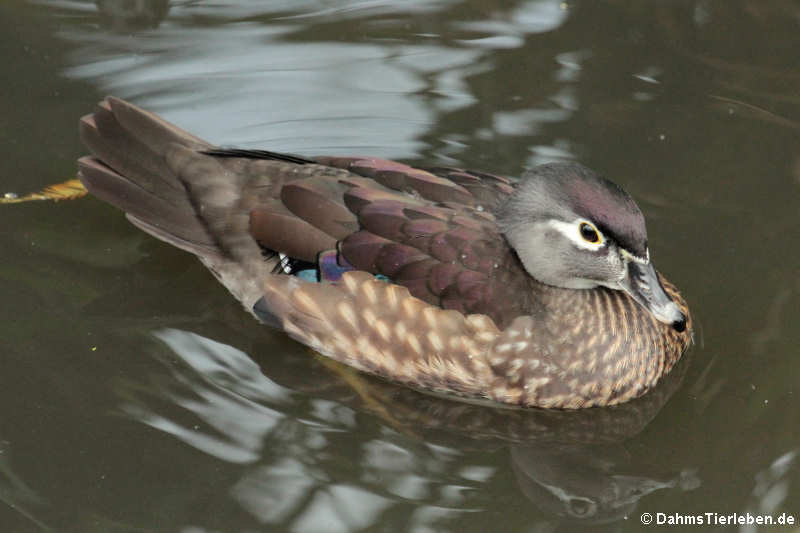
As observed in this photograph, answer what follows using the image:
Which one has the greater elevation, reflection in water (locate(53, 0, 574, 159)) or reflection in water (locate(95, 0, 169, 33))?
reflection in water (locate(95, 0, 169, 33))

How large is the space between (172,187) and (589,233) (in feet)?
7.11

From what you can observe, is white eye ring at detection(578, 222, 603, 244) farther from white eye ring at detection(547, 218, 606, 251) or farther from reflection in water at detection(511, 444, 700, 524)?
reflection in water at detection(511, 444, 700, 524)

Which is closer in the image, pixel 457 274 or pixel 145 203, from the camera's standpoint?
pixel 457 274

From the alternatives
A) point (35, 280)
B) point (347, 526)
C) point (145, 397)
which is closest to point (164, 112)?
point (35, 280)

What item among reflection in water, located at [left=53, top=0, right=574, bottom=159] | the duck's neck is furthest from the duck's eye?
reflection in water, located at [left=53, top=0, right=574, bottom=159]

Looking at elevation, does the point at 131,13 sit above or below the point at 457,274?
above

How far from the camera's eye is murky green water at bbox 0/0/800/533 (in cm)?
499

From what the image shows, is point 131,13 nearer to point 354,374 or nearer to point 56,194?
point 56,194

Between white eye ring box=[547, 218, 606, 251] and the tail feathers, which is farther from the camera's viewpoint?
the tail feathers

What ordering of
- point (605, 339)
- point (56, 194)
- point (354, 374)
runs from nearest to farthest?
1. point (605, 339)
2. point (354, 374)
3. point (56, 194)

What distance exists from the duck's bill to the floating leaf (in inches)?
125

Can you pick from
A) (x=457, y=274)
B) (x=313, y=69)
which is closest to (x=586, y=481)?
(x=457, y=274)

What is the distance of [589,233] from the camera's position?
5395 millimetres

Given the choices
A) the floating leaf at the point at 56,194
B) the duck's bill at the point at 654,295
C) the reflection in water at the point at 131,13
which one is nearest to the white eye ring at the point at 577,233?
the duck's bill at the point at 654,295
